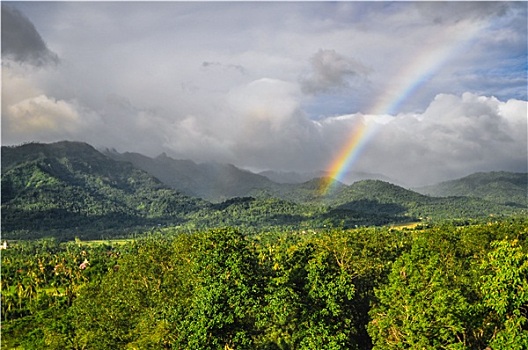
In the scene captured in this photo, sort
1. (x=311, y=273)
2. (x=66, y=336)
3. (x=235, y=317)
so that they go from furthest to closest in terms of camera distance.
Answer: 1. (x=66, y=336)
2. (x=311, y=273)
3. (x=235, y=317)

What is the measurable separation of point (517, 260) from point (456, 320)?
4905mm

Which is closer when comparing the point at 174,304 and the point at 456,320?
the point at 456,320

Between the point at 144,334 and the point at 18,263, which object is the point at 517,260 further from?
the point at 18,263

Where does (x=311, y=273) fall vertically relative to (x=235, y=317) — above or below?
above

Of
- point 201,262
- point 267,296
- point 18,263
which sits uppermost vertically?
point 201,262

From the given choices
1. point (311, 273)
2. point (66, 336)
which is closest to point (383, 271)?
point (311, 273)

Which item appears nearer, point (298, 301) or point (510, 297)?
point (510, 297)

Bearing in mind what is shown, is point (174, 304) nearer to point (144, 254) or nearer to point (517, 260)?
point (144, 254)

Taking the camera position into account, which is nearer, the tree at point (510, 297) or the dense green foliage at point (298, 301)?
the tree at point (510, 297)

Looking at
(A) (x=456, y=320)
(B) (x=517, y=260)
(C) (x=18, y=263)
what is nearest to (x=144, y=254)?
(A) (x=456, y=320)

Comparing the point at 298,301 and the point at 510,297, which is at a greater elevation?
the point at 510,297

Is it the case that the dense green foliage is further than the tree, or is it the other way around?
the dense green foliage

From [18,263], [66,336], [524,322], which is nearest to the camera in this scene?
[524,322]

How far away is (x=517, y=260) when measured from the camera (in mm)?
24859
